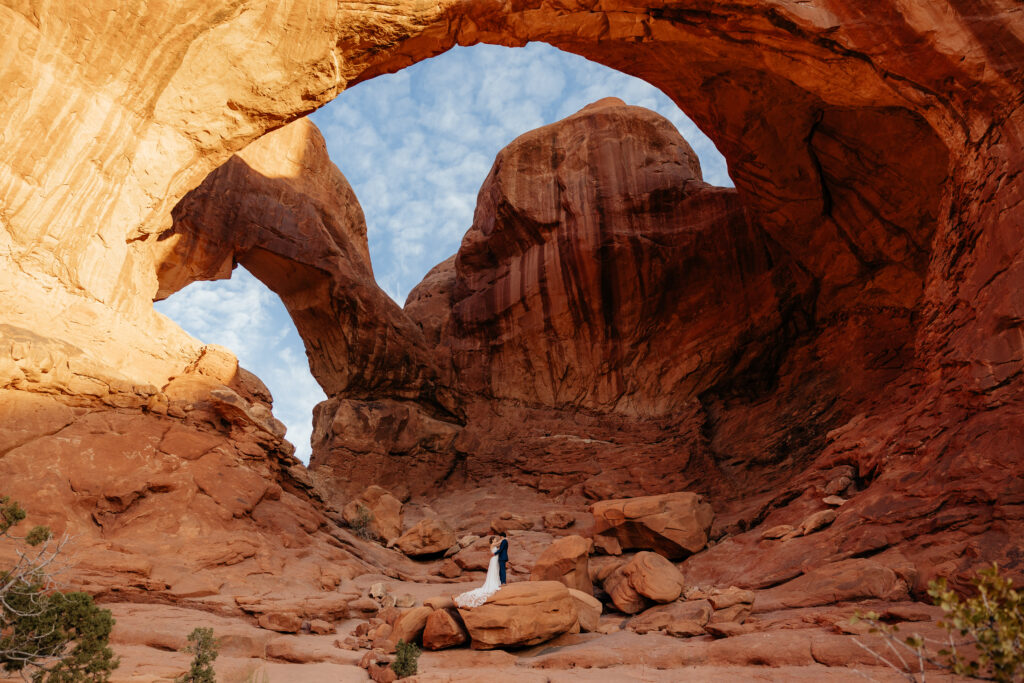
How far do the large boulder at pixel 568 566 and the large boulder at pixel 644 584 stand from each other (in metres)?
0.57

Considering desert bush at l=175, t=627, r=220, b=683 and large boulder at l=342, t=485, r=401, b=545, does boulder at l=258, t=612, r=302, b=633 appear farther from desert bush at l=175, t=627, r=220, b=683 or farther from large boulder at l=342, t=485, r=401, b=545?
large boulder at l=342, t=485, r=401, b=545

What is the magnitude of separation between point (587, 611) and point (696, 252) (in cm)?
1582

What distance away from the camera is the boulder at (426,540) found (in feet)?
54.4

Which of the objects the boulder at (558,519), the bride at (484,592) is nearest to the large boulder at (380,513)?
the boulder at (558,519)

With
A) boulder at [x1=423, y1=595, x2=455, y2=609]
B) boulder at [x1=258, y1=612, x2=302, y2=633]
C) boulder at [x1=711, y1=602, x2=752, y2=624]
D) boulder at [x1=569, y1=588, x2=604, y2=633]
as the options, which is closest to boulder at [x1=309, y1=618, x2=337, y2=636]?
boulder at [x1=258, y1=612, x2=302, y2=633]

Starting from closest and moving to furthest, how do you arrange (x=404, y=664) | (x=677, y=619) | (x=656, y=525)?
(x=404, y=664) → (x=677, y=619) → (x=656, y=525)

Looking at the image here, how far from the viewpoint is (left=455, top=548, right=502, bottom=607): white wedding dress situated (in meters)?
9.30

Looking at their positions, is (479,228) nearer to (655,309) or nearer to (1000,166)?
(655,309)

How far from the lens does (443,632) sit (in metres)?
9.13

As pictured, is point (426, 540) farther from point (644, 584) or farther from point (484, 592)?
point (484, 592)

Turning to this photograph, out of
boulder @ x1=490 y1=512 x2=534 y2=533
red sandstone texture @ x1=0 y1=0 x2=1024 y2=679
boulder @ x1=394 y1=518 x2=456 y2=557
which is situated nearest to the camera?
red sandstone texture @ x1=0 y1=0 x2=1024 y2=679

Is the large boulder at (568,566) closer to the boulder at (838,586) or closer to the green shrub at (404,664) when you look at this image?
the boulder at (838,586)

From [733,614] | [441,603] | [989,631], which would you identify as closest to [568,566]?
[441,603]

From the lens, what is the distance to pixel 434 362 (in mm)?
27688
